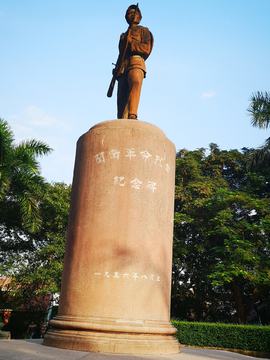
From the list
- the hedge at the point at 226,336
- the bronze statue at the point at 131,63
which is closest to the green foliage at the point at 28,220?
the hedge at the point at 226,336

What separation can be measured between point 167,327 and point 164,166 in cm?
253

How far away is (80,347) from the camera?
491 centimetres

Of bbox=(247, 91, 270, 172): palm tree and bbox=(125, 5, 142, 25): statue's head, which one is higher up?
bbox=(247, 91, 270, 172): palm tree

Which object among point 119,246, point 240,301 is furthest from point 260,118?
point 119,246

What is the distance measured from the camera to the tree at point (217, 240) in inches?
727

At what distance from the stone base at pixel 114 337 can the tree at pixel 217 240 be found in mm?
13086

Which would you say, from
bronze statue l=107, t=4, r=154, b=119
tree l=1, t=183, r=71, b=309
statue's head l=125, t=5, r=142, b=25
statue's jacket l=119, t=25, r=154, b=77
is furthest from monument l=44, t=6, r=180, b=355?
tree l=1, t=183, r=71, b=309

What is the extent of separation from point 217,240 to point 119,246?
17437 millimetres

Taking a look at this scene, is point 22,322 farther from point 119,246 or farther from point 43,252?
point 119,246

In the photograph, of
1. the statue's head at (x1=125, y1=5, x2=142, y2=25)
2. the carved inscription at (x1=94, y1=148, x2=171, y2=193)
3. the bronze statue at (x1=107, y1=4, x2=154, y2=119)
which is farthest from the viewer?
the statue's head at (x1=125, y1=5, x2=142, y2=25)

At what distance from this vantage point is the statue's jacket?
7.42 meters

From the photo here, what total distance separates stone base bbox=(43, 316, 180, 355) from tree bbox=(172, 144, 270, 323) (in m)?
13.1

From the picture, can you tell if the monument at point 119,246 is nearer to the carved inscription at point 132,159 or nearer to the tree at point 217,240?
the carved inscription at point 132,159

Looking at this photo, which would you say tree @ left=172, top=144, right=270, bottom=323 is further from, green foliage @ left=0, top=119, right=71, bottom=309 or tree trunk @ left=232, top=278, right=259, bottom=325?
green foliage @ left=0, top=119, right=71, bottom=309
